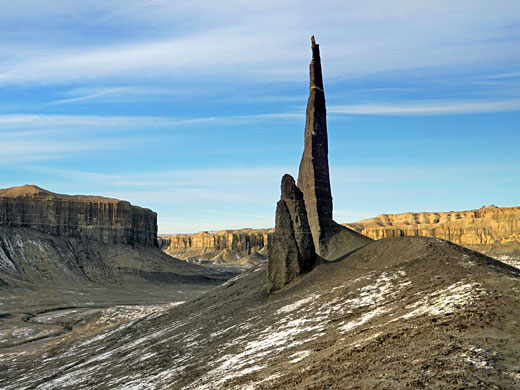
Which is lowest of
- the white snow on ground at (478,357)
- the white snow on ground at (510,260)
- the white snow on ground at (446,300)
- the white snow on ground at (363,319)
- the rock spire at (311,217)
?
the white snow on ground at (510,260)

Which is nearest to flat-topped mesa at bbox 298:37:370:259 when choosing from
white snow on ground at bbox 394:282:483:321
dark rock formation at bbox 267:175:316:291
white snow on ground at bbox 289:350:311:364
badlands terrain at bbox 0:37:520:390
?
badlands terrain at bbox 0:37:520:390

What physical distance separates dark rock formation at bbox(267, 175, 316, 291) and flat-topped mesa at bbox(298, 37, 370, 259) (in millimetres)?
9340

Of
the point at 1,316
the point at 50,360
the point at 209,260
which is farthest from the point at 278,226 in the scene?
the point at 209,260

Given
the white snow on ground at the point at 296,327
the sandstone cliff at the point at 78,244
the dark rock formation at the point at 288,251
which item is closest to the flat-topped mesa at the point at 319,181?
the dark rock formation at the point at 288,251

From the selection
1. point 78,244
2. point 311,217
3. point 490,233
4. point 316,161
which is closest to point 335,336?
point 311,217

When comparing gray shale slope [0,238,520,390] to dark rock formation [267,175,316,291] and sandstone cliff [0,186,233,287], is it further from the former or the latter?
sandstone cliff [0,186,233,287]

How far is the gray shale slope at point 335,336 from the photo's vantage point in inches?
507

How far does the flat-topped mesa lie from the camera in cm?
4309

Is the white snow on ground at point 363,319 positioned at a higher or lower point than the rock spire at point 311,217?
lower

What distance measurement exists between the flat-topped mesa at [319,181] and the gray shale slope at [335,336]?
6587 millimetres

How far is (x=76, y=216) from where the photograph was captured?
111 meters

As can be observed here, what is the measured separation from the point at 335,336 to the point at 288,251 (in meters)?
13.2

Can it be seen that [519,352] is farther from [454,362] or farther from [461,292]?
[461,292]

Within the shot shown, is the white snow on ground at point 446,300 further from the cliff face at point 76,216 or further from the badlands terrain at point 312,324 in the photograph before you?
the cliff face at point 76,216
